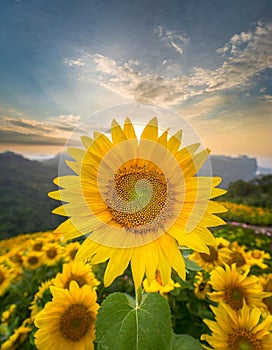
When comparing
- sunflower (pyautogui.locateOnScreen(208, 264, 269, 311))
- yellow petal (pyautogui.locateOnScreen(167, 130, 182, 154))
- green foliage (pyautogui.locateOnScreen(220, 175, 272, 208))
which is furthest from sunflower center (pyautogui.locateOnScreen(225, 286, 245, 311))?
green foliage (pyautogui.locateOnScreen(220, 175, 272, 208))

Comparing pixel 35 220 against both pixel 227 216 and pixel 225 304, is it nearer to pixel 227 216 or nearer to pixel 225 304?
pixel 227 216

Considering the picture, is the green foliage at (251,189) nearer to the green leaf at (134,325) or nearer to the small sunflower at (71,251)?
the small sunflower at (71,251)

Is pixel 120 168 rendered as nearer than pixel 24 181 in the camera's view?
Yes

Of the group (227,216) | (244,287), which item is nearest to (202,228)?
(244,287)

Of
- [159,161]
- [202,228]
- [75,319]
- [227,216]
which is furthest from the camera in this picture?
[227,216]

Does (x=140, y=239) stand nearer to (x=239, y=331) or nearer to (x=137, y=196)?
(x=137, y=196)

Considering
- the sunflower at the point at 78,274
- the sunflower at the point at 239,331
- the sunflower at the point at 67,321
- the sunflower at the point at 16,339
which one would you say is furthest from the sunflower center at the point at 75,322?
the sunflower at the point at 16,339

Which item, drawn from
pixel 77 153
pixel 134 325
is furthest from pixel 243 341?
pixel 77 153
